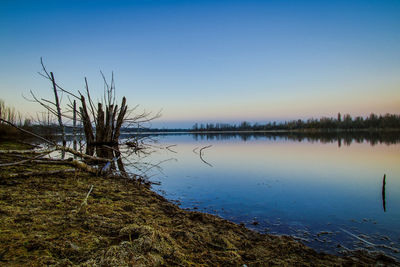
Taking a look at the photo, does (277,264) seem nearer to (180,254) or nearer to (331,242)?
(180,254)

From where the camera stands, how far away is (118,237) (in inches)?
93.5

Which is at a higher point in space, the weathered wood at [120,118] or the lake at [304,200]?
the weathered wood at [120,118]

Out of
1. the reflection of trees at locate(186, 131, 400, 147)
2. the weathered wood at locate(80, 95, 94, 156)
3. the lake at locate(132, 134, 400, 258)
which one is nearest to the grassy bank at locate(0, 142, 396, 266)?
the lake at locate(132, 134, 400, 258)

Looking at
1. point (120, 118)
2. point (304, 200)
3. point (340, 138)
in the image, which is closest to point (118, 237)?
point (304, 200)

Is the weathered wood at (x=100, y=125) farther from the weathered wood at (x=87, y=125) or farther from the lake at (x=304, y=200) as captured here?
the lake at (x=304, y=200)

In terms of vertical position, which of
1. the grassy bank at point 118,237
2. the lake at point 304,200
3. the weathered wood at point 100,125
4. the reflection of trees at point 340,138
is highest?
the weathered wood at point 100,125

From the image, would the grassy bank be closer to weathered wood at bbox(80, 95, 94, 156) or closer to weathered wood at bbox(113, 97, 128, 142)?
weathered wood at bbox(80, 95, 94, 156)

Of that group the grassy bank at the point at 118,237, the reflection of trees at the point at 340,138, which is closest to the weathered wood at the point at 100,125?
the grassy bank at the point at 118,237

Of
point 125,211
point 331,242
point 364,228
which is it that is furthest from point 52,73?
point 364,228

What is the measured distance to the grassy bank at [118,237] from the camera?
6.46ft

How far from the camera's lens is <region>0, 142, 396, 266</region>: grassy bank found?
197 cm

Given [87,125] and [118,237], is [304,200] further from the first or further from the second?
[87,125]

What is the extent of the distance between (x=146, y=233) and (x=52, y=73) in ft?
21.3

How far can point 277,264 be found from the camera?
97.4 inches
